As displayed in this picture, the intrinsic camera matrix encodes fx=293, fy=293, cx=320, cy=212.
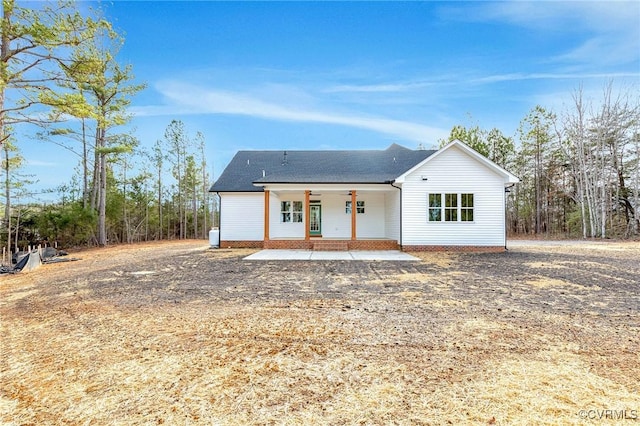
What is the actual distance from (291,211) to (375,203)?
481cm

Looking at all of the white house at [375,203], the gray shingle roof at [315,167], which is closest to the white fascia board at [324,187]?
the white house at [375,203]

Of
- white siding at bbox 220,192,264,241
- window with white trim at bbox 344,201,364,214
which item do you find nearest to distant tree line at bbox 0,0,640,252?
white siding at bbox 220,192,264,241

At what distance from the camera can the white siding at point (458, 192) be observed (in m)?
13.5

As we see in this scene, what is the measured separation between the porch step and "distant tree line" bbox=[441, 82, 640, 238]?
1977cm

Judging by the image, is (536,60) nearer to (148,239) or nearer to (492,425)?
(492,425)

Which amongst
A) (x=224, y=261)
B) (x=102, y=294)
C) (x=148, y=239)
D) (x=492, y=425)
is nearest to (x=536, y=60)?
(x=224, y=261)

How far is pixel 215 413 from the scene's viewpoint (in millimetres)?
2164

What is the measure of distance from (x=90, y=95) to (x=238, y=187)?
1209 centimetres

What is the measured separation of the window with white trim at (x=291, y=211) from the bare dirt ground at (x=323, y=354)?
32.7 ft

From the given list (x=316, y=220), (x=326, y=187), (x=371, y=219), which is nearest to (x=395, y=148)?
(x=371, y=219)

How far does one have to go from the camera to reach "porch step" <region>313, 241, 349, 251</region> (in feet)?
45.8

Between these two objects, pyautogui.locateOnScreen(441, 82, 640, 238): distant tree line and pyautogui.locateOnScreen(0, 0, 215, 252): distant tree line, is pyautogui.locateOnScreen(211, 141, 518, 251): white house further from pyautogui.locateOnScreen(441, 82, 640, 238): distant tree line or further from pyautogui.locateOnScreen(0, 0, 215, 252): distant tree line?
pyautogui.locateOnScreen(441, 82, 640, 238): distant tree line

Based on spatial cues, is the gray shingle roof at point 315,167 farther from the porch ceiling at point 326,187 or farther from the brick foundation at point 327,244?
the brick foundation at point 327,244

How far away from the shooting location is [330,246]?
1405cm
